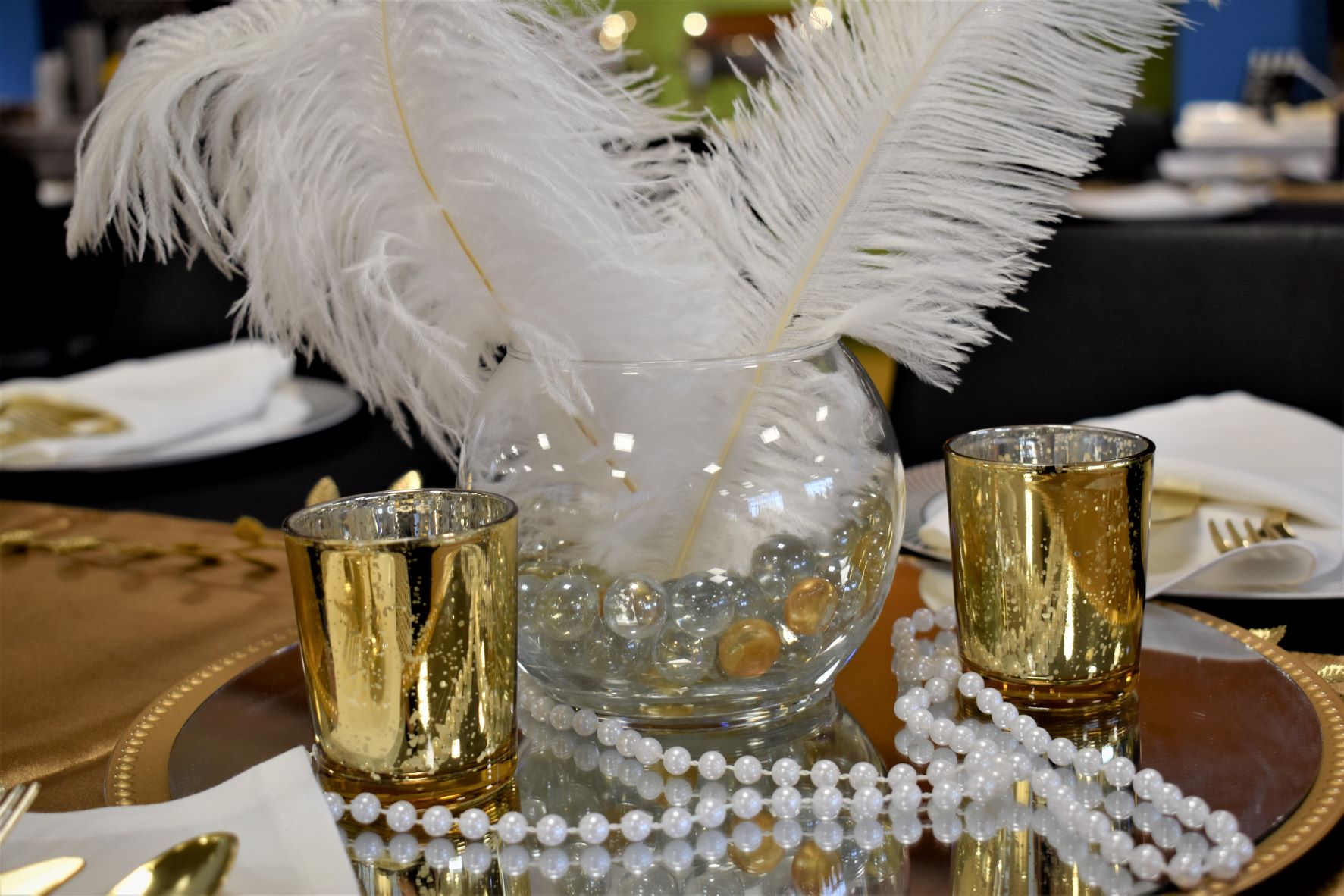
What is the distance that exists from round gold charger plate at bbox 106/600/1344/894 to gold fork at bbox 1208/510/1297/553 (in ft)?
0.24

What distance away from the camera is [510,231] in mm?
567

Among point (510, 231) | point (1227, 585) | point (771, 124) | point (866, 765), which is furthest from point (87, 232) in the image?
point (1227, 585)

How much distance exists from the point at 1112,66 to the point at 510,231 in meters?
0.28

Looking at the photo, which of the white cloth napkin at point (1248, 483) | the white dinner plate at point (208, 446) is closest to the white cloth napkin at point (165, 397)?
the white dinner plate at point (208, 446)

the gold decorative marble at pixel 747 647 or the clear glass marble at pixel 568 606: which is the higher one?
the clear glass marble at pixel 568 606

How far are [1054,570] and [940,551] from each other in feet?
0.73

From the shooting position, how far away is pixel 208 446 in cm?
107

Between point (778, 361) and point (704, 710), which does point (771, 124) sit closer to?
point (778, 361)

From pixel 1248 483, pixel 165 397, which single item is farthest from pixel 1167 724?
pixel 165 397

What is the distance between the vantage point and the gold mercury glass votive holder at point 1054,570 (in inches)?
22.0

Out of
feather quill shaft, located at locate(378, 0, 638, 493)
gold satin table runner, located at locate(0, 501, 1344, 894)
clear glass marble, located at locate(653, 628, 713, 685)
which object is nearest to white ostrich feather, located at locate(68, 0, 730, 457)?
feather quill shaft, located at locate(378, 0, 638, 493)

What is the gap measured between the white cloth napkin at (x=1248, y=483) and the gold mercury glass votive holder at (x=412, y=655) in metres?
0.36

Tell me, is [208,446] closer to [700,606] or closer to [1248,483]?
[700,606]

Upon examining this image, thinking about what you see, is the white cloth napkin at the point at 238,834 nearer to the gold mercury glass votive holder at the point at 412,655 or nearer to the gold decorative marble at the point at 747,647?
the gold mercury glass votive holder at the point at 412,655
